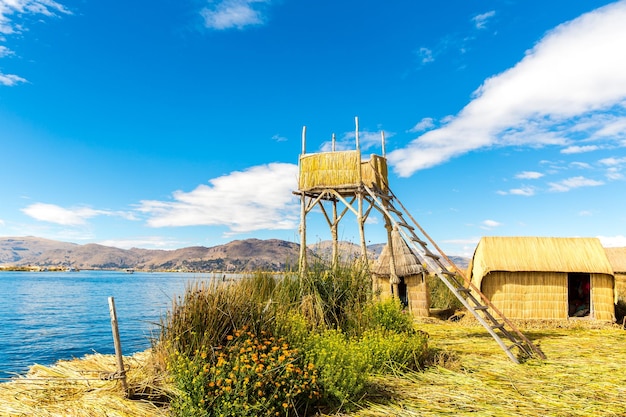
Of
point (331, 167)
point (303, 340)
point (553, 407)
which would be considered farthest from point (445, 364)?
point (331, 167)

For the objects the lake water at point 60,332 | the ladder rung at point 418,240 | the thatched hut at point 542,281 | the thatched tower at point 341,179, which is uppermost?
the thatched tower at point 341,179

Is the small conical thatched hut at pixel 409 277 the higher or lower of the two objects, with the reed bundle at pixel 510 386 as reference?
higher

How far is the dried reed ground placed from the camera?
6.16 meters

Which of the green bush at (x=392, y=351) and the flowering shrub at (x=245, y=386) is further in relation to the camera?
the green bush at (x=392, y=351)

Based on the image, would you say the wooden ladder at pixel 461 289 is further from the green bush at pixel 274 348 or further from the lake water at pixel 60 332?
the lake water at pixel 60 332

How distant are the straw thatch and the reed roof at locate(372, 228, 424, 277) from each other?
4591 millimetres

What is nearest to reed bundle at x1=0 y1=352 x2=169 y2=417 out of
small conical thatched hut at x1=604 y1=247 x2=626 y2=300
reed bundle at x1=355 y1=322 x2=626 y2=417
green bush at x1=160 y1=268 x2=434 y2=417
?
green bush at x1=160 y1=268 x2=434 y2=417

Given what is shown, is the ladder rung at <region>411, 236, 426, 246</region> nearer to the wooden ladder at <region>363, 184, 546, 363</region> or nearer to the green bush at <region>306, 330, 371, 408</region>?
the wooden ladder at <region>363, 184, 546, 363</region>

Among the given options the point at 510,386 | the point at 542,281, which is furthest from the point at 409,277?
the point at 510,386

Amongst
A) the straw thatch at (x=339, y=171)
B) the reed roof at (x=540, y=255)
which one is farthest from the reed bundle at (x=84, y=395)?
the reed roof at (x=540, y=255)

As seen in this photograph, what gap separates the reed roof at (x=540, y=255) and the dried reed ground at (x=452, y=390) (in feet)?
22.5

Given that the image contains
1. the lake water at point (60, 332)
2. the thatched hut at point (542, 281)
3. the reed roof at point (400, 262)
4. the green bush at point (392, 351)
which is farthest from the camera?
the reed roof at point (400, 262)

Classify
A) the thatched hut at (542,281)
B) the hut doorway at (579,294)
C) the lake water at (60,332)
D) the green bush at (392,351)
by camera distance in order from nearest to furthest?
the green bush at (392,351)
the thatched hut at (542,281)
the lake water at (60,332)
the hut doorway at (579,294)

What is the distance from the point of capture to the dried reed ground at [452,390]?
20.2ft
